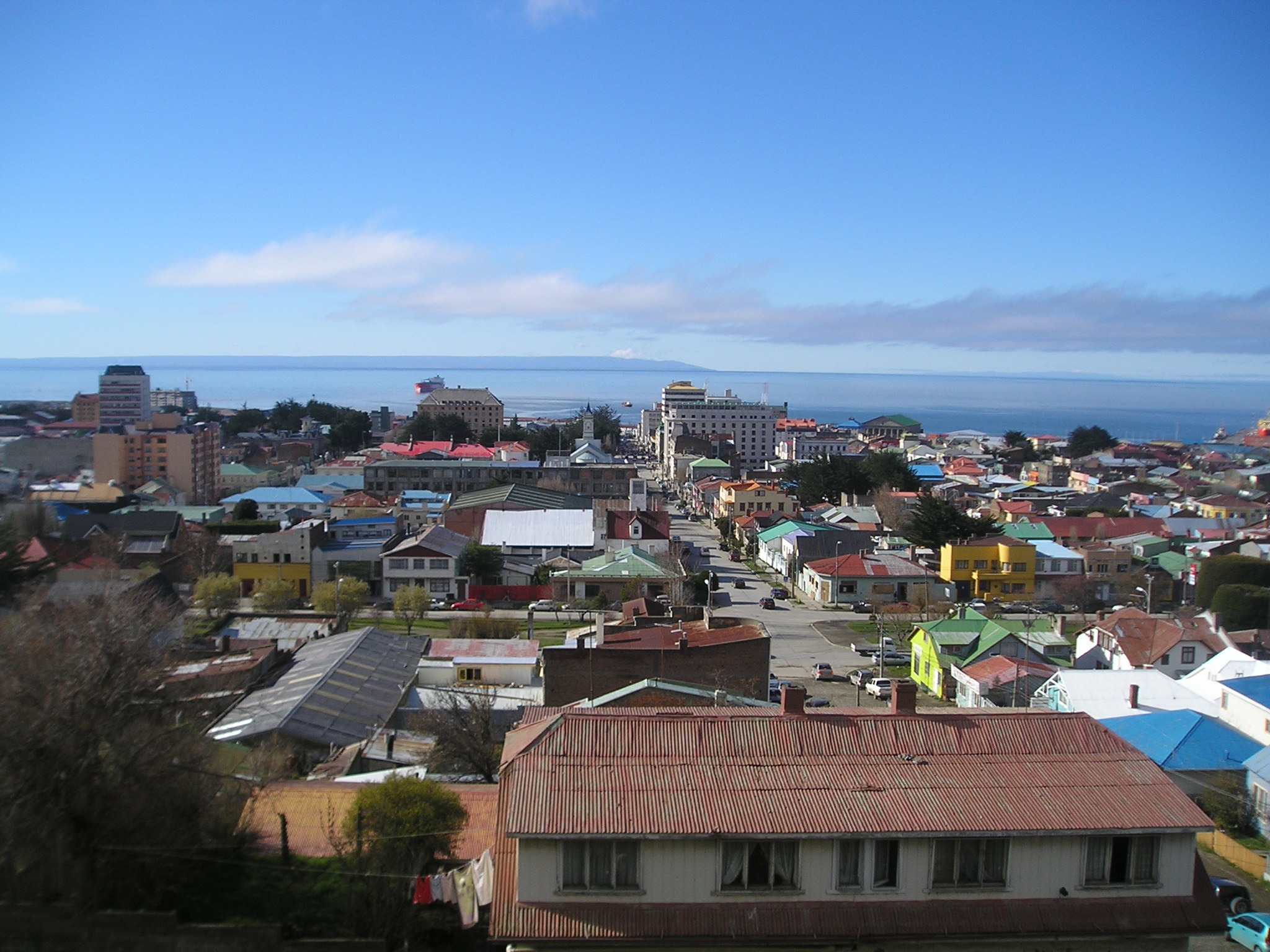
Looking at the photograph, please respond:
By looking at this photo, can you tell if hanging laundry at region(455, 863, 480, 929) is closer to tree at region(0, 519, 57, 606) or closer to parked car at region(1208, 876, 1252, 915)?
tree at region(0, 519, 57, 606)

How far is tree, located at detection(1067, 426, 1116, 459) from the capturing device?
52500 millimetres

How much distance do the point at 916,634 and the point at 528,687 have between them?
6.92 meters

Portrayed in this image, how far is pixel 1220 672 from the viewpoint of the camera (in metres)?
11.9

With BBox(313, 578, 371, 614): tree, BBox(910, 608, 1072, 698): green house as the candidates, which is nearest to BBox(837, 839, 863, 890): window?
BBox(910, 608, 1072, 698): green house

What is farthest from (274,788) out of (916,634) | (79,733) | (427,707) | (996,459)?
(996,459)

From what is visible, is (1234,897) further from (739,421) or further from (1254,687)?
(739,421)

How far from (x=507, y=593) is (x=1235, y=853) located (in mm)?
14705

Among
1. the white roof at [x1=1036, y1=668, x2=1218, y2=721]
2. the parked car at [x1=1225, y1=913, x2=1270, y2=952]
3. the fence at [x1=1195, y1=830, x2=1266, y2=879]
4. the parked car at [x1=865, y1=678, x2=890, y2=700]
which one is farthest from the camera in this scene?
the parked car at [x1=865, y1=678, x2=890, y2=700]

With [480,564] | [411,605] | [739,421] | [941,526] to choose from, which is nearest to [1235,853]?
[411,605]

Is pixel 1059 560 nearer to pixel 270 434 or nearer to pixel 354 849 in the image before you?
pixel 354 849

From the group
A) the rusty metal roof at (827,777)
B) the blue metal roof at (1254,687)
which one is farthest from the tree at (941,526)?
the rusty metal roof at (827,777)

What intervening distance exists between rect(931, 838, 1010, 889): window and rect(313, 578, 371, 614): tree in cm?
1462

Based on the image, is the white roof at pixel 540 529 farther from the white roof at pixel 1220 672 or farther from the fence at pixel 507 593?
the white roof at pixel 1220 672

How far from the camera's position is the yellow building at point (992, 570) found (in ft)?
73.4
